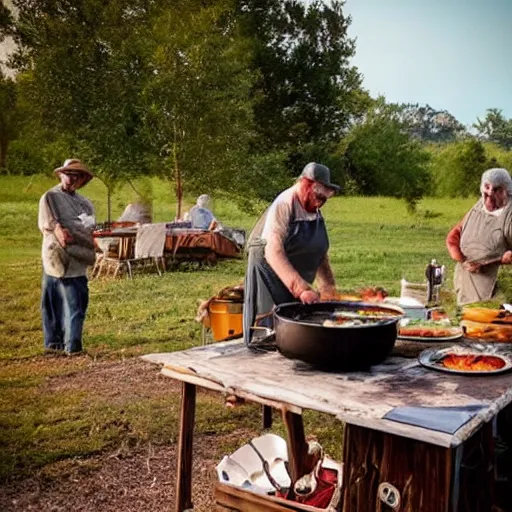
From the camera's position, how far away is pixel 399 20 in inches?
264

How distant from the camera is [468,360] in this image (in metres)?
2.05

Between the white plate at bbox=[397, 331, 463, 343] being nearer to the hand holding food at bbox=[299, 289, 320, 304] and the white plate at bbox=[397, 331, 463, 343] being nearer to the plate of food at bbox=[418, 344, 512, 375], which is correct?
the plate of food at bbox=[418, 344, 512, 375]

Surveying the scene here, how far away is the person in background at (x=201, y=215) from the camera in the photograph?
8.27 metres

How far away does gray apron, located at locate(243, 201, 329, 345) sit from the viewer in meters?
2.98

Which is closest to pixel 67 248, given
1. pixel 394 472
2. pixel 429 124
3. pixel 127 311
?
pixel 127 311

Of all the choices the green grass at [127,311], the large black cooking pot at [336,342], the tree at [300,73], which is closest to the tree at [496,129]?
the green grass at [127,311]

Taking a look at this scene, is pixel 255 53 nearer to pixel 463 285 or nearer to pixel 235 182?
pixel 235 182

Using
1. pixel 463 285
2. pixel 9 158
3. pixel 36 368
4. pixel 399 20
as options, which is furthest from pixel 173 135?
pixel 463 285

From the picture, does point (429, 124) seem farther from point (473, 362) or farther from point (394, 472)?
point (394, 472)

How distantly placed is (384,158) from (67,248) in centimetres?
419

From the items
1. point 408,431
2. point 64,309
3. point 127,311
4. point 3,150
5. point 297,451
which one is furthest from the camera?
point 127,311

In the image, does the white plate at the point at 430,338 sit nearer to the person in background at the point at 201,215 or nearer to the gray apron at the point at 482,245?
the gray apron at the point at 482,245

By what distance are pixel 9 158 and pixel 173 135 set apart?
1.81m

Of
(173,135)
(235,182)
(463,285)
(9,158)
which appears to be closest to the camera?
(463,285)
